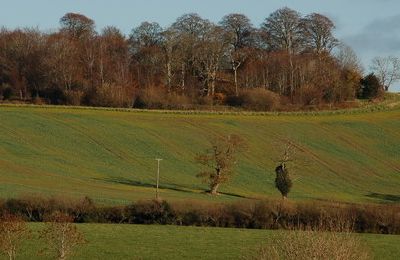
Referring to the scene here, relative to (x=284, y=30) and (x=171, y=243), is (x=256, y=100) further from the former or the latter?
(x=171, y=243)

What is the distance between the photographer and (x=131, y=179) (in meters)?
54.5

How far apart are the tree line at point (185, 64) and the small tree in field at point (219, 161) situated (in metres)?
25.5

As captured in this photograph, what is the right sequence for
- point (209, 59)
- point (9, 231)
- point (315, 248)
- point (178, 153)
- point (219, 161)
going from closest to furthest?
point (315, 248)
point (9, 231)
point (219, 161)
point (178, 153)
point (209, 59)

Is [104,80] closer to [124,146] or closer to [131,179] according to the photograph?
[124,146]

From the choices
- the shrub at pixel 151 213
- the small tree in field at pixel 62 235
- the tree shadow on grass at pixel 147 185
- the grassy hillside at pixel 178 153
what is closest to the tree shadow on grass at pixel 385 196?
the grassy hillside at pixel 178 153

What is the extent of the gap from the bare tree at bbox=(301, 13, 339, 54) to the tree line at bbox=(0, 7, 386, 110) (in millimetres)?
133

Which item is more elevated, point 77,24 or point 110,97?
point 77,24

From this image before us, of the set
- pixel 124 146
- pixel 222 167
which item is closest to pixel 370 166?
pixel 222 167

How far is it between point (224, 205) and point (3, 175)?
18658 millimetres

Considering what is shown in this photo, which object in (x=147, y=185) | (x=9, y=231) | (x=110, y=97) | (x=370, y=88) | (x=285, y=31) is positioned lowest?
(x=147, y=185)

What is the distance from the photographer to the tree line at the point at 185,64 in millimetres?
83938

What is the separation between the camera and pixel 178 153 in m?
62.8

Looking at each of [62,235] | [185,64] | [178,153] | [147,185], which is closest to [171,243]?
[62,235]

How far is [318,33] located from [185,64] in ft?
66.6
